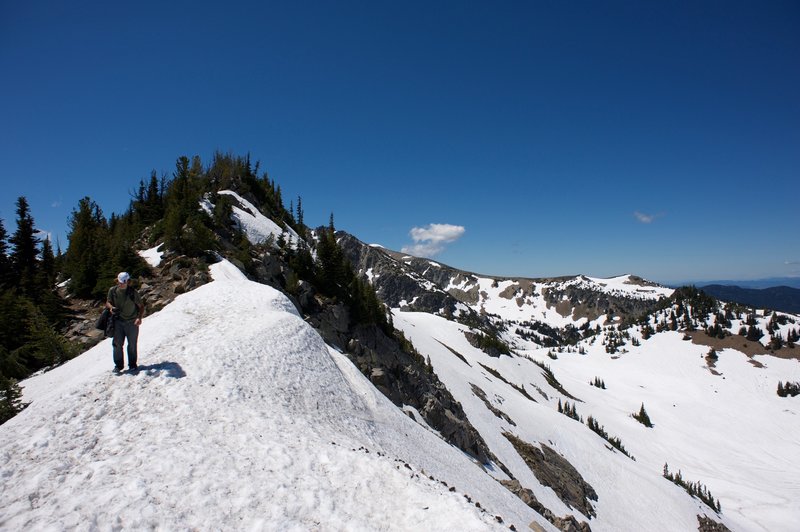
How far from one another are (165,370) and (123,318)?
2.35 m

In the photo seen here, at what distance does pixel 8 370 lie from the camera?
646 inches

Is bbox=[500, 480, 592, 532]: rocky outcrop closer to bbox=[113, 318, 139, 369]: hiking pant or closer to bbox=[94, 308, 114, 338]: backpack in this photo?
bbox=[113, 318, 139, 369]: hiking pant

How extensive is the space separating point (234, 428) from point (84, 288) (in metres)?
25.1

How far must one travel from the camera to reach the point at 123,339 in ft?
38.7

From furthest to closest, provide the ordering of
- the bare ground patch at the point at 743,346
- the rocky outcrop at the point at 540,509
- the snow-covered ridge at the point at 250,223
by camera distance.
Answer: the bare ground patch at the point at 743,346
the snow-covered ridge at the point at 250,223
the rocky outcrop at the point at 540,509

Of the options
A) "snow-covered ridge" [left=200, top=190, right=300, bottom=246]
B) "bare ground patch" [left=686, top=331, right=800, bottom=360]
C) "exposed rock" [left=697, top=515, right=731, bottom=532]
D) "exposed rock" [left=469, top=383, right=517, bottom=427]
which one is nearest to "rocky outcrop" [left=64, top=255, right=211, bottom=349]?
"snow-covered ridge" [left=200, top=190, right=300, bottom=246]

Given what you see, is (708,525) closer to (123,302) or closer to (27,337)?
(123,302)

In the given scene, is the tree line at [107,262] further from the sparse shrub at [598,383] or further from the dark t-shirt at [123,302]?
the sparse shrub at [598,383]

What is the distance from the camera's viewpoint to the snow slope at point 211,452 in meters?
7.35

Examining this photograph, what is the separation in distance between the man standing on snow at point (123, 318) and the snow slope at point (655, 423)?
3509 centimetres

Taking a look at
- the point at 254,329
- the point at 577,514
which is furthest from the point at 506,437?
the point at 254,329

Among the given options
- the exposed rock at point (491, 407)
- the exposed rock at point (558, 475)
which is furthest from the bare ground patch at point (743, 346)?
the exposed rock at point (558, 475)

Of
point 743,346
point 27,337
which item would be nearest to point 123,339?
point 27,337

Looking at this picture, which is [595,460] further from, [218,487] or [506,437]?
[218,487]
